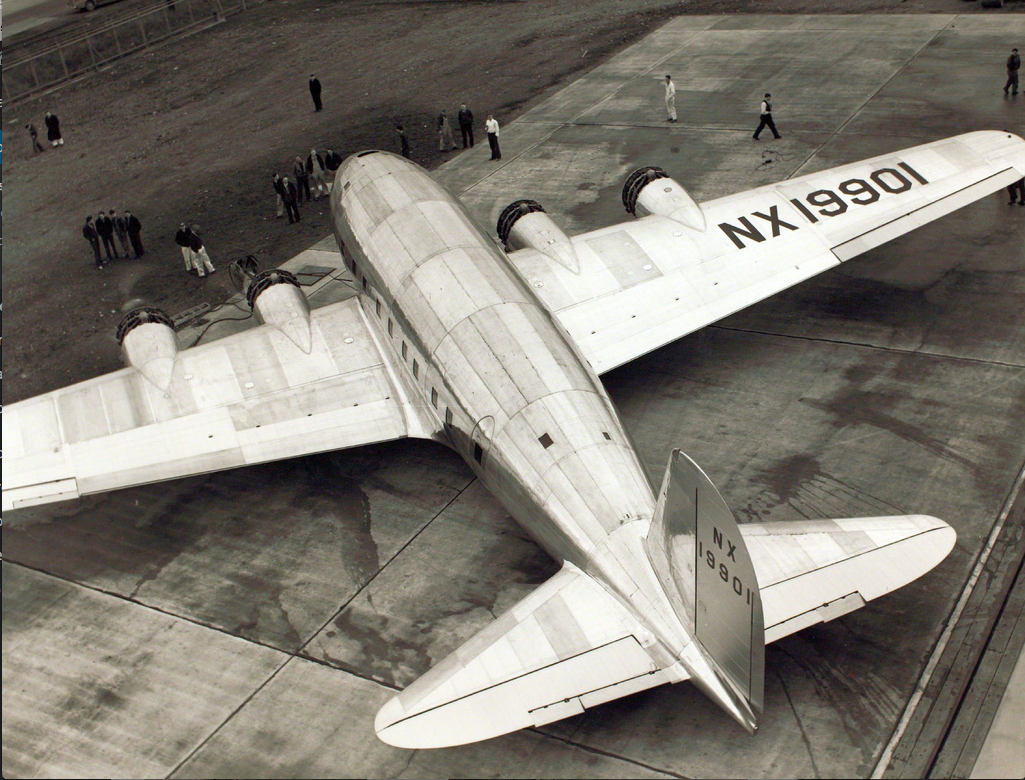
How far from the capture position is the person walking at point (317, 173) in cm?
3312

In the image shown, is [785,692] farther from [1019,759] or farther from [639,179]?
[639,179]

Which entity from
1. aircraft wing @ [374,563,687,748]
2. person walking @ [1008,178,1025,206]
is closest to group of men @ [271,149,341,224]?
person walking @ [1008,178,1025,206]

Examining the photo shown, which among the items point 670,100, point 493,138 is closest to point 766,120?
point 670,100

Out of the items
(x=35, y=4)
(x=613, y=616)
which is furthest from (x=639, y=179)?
(x=35, y=4)

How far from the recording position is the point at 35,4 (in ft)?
208

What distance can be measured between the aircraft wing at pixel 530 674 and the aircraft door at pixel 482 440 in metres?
3.43

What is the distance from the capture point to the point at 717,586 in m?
11.9

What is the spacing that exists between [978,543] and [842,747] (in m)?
4.96

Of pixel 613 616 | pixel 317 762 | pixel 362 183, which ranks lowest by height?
pixel 317 762

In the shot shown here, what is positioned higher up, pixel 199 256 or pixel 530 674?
pixel 530 674

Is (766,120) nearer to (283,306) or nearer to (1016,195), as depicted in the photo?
(1016,195)

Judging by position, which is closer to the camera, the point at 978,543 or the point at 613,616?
the point at 613,616

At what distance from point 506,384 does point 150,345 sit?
8520mm

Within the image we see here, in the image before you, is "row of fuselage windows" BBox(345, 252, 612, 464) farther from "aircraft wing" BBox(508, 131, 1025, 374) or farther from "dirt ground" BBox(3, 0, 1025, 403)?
"dirt ground" BBox(3, 0, 1025, 403)
